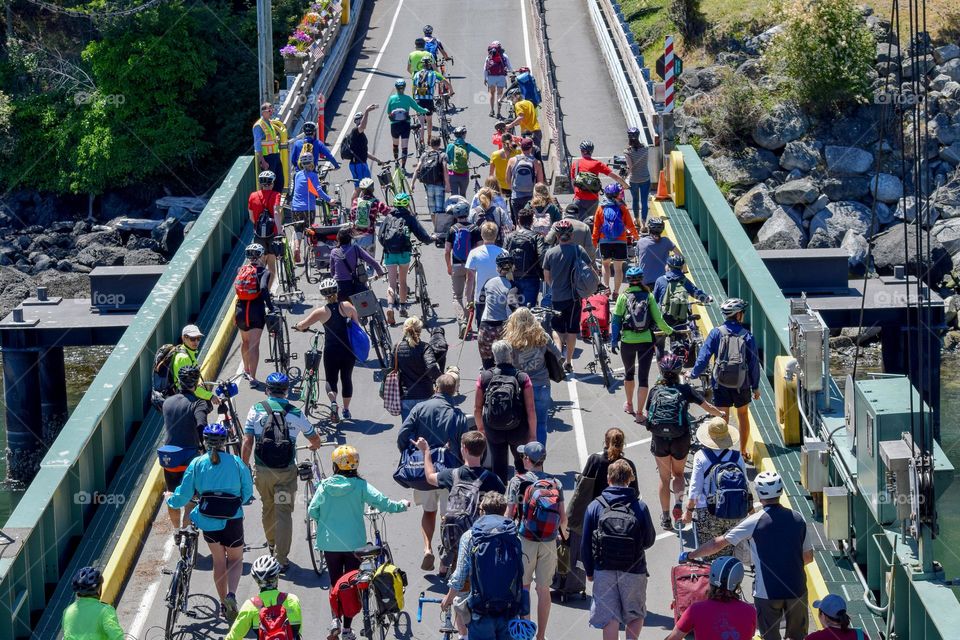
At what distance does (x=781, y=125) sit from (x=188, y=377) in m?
29.7

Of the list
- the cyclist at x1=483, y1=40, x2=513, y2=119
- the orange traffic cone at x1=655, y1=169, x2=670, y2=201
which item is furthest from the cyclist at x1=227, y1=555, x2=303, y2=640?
the cyclist at x1=483, y1=40, x2=513, y2=119

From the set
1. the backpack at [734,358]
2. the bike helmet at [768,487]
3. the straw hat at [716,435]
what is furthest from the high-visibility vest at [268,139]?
the bike helmet at [768,487]

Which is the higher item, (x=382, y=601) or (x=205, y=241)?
(x=205, y=241)

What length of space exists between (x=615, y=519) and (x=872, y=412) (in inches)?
114

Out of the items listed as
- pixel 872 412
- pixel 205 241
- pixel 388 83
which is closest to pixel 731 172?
pixel 388 83

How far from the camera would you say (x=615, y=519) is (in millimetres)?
12391

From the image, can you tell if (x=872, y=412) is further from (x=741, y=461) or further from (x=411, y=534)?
(x=411, y=534)

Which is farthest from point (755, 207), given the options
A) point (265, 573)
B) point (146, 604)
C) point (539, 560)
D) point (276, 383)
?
point (265, 573)

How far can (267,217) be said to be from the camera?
21.4m

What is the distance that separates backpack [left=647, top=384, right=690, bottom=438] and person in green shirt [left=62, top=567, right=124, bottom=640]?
528 cm

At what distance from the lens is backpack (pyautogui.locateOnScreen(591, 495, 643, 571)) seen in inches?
487

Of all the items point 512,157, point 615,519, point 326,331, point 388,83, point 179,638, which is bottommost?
point 179,638

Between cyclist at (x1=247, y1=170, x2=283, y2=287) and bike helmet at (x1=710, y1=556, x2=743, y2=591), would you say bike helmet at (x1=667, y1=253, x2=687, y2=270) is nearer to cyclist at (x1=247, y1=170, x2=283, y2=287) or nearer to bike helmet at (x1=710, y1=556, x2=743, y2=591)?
cyclist at (x1=247, y1=170, x2=283, y2=287)

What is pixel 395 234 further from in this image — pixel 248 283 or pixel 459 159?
pixel 459 159
